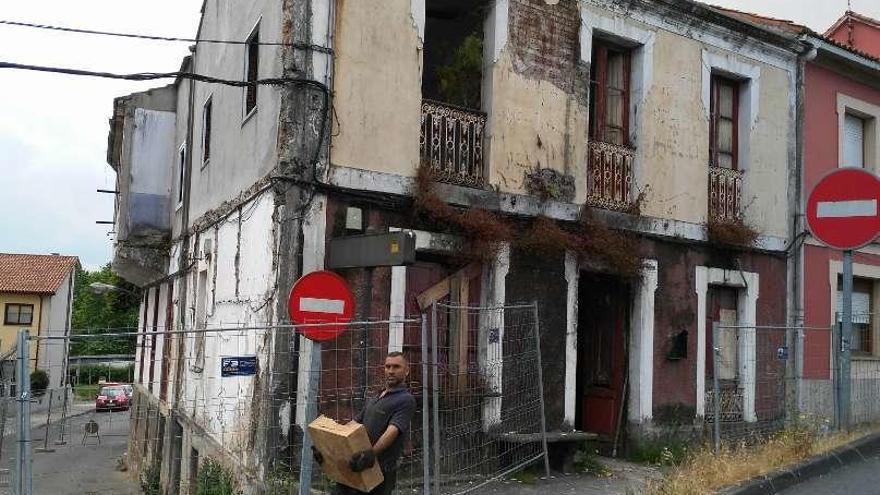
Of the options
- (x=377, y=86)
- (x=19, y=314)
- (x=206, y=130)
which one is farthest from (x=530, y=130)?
(x=19, y=314)

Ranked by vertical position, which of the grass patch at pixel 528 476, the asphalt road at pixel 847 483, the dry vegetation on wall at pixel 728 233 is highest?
the dry vegetation on wall at pixel 728 233

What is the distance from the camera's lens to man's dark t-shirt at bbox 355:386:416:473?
6219mm

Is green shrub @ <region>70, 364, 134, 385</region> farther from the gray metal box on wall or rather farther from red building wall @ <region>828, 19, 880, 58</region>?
red building wall @ <region>828, 19, 880, 58</region>

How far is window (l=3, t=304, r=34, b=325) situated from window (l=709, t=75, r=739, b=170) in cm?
4523

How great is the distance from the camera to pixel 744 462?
7055 millimetres

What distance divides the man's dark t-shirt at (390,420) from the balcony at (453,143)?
3998 millimetres

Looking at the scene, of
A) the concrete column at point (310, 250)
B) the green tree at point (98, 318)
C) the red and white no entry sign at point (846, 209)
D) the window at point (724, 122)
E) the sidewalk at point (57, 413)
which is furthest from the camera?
the green tree at point (98, 318)

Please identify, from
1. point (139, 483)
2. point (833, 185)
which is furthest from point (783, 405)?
point (139, 483)

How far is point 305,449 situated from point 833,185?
16.4 feet

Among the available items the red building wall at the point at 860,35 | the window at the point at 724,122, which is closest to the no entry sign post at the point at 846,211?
the window at the point at 724,122

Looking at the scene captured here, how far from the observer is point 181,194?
1628 centimetres

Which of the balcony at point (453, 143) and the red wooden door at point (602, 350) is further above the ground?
the balcony at point (453, 143)

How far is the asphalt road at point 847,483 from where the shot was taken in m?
6.58

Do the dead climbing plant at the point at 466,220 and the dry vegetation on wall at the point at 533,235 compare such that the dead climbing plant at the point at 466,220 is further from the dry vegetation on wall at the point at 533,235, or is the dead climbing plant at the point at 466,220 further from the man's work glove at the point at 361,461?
the man's work glove at the point at 361,461
